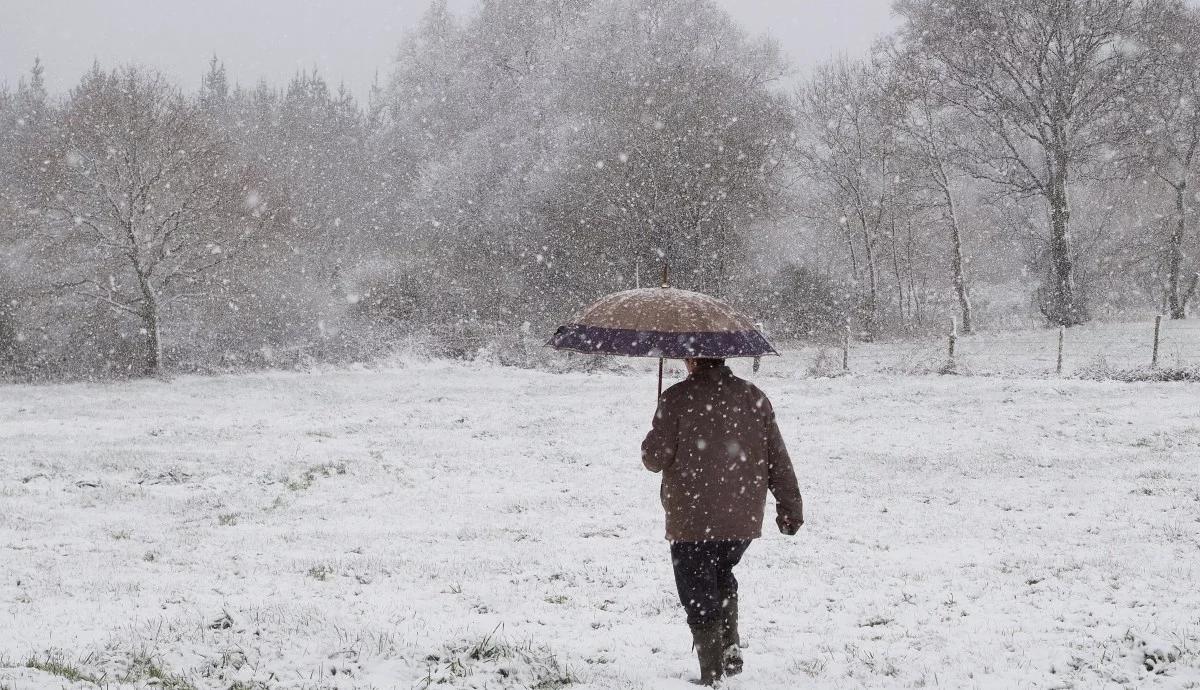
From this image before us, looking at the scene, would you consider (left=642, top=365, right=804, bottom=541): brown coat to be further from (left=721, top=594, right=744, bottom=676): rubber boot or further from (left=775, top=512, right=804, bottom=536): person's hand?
(left=721, top=594, right=744, bottom=676): rubber boot

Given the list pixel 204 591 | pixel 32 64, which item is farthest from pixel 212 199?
pixel 32 64

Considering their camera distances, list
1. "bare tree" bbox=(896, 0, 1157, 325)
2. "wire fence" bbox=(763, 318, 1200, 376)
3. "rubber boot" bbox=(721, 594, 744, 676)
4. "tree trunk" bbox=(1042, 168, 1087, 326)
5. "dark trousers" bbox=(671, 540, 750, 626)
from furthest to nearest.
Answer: "tree trunk" bbox=(1042, 168, 1087, 326), "bare tree" bbox=(896, 0, 1157, 325), "wire fence" bbox=(763, 318, 1200, 376), "rubber boot" bbox=(721, 594, 744, 676), "dark trousers" bbox=(671, 540, 750, 626)

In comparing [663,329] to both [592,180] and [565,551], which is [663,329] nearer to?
[565,551]

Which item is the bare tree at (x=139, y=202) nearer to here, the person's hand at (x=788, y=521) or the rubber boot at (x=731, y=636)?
the rubber boot at (x=731, y=636)

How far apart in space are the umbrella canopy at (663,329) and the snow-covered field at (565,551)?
205cm

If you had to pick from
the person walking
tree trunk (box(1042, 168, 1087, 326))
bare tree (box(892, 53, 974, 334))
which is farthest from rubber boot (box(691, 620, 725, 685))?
bare tree (box(892, 53, 974, 334))

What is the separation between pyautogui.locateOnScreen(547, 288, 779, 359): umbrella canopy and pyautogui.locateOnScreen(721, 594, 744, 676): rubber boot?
1.55m

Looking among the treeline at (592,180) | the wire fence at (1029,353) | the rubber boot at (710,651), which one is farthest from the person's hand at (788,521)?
the treeline at (592,180)

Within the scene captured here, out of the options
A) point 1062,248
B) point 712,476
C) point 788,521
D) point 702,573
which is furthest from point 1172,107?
point 702,573

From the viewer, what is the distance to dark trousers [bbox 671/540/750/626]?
4.93 metres

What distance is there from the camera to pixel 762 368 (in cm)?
2797

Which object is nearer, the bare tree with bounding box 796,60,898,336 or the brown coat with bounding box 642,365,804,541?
A: the brown coat with bounding box 642,365,804,541

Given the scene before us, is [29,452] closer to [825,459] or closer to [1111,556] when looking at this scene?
[825,459]

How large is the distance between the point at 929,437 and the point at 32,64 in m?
96.2
